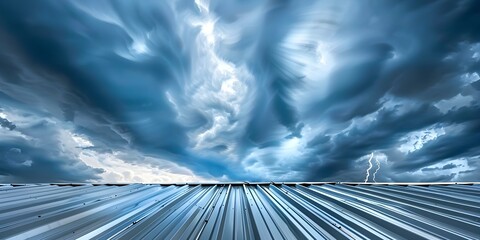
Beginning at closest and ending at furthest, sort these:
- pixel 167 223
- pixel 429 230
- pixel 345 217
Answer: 1. pixel 429 230
2. pixel 167 223
3. pixel 345 217

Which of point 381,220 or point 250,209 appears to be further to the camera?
point 250,209

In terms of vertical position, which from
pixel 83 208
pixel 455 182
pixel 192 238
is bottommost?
pixel 192 238

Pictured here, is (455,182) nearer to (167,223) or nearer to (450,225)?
(450,225)

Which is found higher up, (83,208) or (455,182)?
(455,182)

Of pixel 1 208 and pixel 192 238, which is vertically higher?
pixel 1 208

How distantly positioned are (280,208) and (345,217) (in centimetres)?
116

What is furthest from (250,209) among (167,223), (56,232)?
(56,232)

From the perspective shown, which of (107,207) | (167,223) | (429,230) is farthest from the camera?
(107,207)

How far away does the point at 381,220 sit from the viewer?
3.02 metres

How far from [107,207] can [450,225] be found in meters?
5.47

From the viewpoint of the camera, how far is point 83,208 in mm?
3707

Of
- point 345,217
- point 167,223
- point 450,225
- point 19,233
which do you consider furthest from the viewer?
point 345,217

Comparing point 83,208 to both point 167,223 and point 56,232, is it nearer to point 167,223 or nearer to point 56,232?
point 56,232

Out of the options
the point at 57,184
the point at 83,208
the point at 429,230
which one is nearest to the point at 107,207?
the point at 83,208
